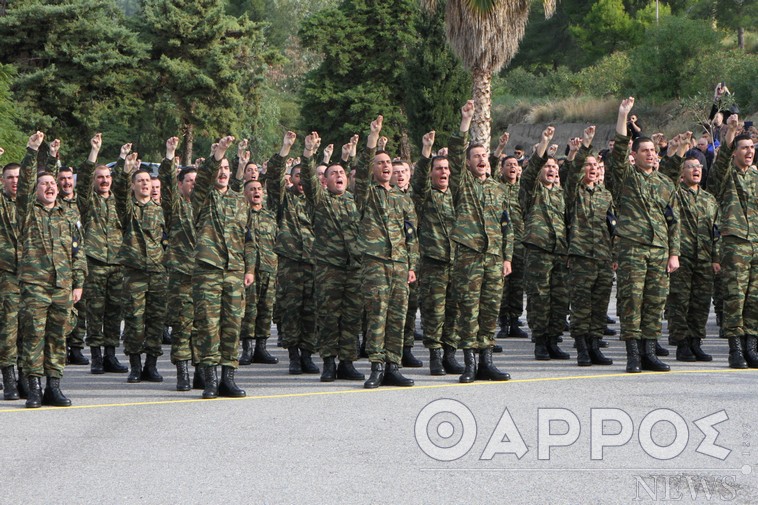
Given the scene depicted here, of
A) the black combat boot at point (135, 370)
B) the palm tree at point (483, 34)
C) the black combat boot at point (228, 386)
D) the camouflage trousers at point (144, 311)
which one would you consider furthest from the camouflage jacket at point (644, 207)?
the palm tree at point (483, 34)

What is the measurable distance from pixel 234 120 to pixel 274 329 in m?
35.0

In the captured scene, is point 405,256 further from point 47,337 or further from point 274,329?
point 274,329

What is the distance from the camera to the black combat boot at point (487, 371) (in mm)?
10711

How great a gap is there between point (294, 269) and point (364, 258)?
169cm

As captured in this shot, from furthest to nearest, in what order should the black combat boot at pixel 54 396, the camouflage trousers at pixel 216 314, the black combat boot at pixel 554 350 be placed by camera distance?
the black combat boot at pixel 554 350
the camouflage trousers at pixel 216 314
the black combat boot at pixel 54 396

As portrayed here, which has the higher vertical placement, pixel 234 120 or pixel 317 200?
pixel 234 120

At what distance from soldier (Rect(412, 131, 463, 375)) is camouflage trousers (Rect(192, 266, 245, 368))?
6.32 ft

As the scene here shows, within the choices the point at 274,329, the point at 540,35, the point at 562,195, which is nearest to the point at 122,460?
the point at 562,195

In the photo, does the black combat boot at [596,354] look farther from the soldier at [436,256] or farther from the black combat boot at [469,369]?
the black combat boot at [469,369]

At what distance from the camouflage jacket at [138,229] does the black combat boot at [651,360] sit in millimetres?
4722

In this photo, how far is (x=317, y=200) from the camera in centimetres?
1174

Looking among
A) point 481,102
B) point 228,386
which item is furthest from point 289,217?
point 481,102

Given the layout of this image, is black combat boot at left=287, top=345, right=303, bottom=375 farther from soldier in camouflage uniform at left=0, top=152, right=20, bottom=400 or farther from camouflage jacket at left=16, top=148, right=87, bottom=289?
soldier in camouflage uniform at left=0, top=152, right=20, bottom=400

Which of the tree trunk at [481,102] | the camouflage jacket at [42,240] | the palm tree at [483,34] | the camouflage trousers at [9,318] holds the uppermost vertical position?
the palm tree at [483,34]
